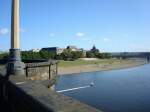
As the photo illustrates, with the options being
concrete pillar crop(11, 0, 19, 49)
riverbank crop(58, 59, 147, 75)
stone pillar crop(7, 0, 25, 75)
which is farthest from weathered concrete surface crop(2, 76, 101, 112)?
riverbank crop(58, 59, 147, 75)

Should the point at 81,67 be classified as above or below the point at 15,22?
below

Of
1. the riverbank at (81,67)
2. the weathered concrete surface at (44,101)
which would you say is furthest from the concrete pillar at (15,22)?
the riverbank at (81,67)

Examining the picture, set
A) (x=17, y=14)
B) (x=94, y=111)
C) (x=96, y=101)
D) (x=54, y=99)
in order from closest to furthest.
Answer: (x=94, y=111) < (x=54, y=99) < (x=17, y=14) < (x=96, y=101)

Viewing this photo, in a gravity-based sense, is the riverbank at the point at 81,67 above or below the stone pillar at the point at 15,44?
below

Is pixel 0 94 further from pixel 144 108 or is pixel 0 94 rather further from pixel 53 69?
pixel 144 108

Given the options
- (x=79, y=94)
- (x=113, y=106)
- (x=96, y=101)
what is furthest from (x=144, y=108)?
(x=79, y=94)

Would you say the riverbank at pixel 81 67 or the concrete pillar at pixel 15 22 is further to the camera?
the riverbank at pixel 81 67

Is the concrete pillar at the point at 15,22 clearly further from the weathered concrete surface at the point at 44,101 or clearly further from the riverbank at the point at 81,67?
the riverbank at the point at 81,67

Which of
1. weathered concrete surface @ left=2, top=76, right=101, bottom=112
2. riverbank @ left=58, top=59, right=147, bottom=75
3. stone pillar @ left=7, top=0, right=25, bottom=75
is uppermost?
stone pillar @ left=7, top=0, right=25, bottom=75

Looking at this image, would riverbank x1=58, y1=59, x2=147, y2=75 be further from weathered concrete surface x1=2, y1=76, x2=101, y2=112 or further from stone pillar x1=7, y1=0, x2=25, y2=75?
weathered concrete surface x1=2, y1=76, x2=101, y2=112

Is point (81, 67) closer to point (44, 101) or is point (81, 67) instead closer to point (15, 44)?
point (15, 44)

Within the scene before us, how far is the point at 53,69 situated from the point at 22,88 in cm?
879

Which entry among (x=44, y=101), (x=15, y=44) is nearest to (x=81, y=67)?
(x=15, y=44)

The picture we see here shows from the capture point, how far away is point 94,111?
296 cm
